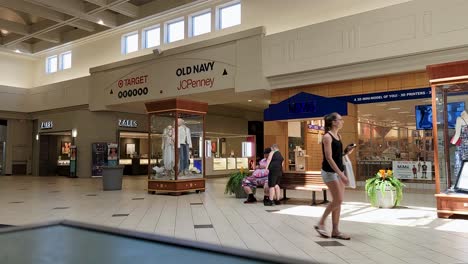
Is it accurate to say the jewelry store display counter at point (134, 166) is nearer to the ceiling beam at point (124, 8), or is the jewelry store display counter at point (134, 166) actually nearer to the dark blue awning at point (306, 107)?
the ceiling beam at point (124, 8)

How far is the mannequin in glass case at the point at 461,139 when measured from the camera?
246 inches

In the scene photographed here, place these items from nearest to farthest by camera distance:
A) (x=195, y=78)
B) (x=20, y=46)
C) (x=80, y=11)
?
(x=195, y=78), (x=80, y=11), (x=20, y=46)

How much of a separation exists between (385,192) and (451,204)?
1481mm

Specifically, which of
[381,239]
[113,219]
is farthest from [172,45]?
[381,239]

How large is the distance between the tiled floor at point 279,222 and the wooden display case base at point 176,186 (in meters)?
0.31

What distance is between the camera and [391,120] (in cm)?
1127

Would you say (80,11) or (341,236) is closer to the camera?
(341,236)

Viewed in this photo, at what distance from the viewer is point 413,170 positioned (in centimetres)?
1055

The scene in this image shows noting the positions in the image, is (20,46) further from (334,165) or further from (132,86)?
(334,165)

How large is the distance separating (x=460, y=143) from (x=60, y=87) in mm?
17739

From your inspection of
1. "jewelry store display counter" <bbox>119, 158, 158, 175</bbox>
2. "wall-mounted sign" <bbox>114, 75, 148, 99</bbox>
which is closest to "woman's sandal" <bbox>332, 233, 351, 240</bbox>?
"wall-mounted sign" <bbox>114, 75, 148, 99</bbox>

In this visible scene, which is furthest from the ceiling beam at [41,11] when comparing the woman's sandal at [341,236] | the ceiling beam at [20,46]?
the woman's sandal at [341,236]

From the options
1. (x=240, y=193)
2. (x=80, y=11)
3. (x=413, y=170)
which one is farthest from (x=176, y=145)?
(x=80, y=11)

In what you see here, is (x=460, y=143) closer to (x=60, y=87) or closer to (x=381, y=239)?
(x=381, y=239)
